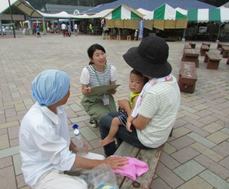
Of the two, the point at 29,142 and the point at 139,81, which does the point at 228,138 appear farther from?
the point at 29,142

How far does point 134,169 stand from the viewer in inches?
56.1

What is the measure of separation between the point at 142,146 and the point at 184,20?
14.9 meters

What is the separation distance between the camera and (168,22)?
574 inches

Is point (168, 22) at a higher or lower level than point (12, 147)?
higher

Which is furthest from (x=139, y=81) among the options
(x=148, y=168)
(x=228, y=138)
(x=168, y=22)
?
(x=168, y=22)

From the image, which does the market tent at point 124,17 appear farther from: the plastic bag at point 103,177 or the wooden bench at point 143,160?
the plastic bag at point 103,177

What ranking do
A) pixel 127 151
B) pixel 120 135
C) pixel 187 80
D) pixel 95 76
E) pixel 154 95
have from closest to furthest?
pixel 154 95 < pixel 127 151 < pixel 120 135 < pixel 95 76 < pixel 187 80

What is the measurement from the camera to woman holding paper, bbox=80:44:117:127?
2.62 m

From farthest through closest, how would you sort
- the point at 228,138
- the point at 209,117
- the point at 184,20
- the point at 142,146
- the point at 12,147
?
1. the point at 184,20
2. the point at 209,117
3. the point at 228,138
4. the point at 12,147
5. the point at 142,146

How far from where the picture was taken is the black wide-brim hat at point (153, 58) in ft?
4.78

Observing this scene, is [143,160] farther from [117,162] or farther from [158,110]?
[158,110]

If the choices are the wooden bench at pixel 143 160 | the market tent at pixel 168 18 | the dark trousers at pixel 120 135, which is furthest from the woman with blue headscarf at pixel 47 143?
the market tent at pixel 168 18

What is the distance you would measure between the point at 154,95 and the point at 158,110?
0.16m

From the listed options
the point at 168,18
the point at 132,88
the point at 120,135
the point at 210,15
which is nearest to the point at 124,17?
the point at 168,18
